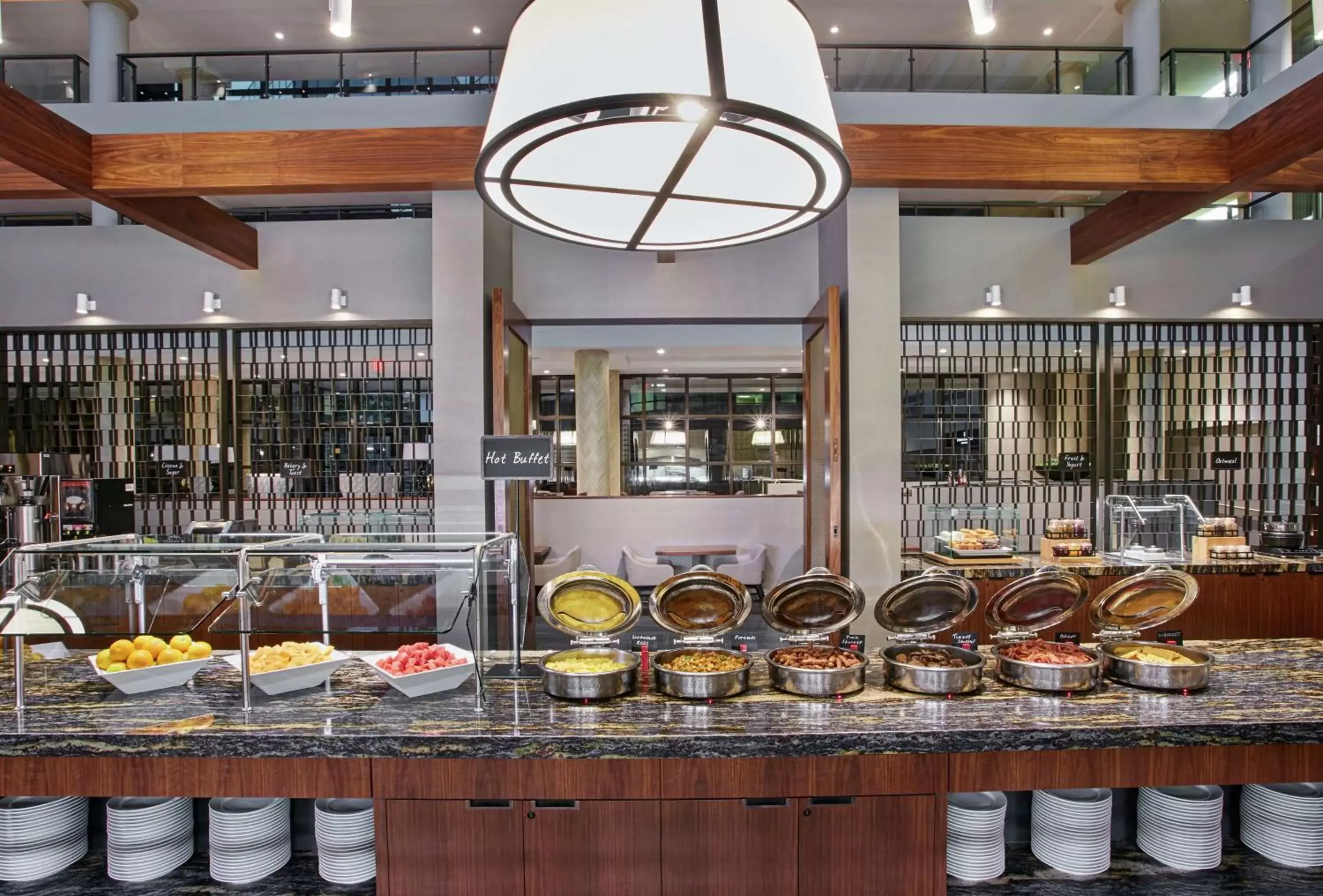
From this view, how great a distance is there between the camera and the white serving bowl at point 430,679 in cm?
235

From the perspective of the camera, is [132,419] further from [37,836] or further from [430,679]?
[430,679]

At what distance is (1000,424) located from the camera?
20.4ft

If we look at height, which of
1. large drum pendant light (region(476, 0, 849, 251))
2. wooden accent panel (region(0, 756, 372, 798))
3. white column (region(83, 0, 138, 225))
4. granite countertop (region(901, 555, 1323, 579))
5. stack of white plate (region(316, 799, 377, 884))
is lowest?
stack of white plate (region(316, 799, 377, 884))

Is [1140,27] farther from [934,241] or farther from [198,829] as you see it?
[198,829]

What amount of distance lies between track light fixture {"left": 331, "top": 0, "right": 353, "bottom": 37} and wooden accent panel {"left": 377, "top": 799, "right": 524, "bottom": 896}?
250 centimetres

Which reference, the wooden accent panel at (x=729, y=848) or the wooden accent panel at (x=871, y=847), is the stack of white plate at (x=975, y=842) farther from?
the wooden accent panel at (x=729, y=848)

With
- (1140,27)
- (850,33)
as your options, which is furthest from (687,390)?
(1140,27)

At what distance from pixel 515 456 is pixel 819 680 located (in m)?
1.79

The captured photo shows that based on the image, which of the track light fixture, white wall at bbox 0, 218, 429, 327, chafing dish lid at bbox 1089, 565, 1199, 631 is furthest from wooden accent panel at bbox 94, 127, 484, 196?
chafing dish lid at bbox 1089, 565, 1199, 631

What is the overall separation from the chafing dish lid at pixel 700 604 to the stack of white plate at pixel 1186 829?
1372mm

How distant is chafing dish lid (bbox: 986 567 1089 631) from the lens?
2.64m

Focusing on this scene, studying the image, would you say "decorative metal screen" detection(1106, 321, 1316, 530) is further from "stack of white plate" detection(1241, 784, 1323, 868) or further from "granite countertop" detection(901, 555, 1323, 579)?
"stack of white plate" detection(1241, 784, 1323, 868)

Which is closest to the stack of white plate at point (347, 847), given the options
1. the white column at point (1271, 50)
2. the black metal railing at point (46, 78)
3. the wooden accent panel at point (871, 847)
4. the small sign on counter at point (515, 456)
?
the wooden accent panel at point (871, 847)

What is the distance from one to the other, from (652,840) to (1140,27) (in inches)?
306
